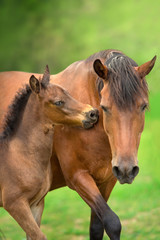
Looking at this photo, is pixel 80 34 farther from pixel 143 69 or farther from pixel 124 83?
pixel 124 83

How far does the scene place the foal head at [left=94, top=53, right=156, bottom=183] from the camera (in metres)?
4.34

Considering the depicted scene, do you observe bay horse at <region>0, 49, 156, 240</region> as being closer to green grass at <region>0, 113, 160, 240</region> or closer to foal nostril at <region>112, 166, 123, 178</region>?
foal nostril at <region>112, 166, 123, 178</region>

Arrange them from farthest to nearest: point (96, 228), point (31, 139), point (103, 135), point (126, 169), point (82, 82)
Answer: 1. point (96, 228)
2. point (82, 82)
3. point (103, 135)
4. point (31, 139)
5. point (126, 169)

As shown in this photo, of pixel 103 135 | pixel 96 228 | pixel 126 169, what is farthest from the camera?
pixel 96 228

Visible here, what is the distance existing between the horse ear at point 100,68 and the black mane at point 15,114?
67cm

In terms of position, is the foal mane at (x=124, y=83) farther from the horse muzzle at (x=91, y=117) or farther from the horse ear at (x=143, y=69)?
the horse muzzle at (x=91, y=117)

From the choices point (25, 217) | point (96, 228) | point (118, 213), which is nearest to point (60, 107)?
point (25, 217)

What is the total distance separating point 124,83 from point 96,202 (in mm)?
1102

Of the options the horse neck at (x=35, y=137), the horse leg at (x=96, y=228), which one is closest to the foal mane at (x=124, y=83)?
the horse neck at (x=35, y=137)

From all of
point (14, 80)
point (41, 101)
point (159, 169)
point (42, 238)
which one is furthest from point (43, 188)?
point (159, 169)

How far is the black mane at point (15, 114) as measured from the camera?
4852mm

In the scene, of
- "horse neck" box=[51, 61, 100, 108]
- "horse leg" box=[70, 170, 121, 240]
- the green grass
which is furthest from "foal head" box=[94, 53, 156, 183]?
the green grass

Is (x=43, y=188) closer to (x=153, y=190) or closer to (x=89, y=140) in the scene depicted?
(x=89, y=140)

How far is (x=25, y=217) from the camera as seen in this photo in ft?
14.9
